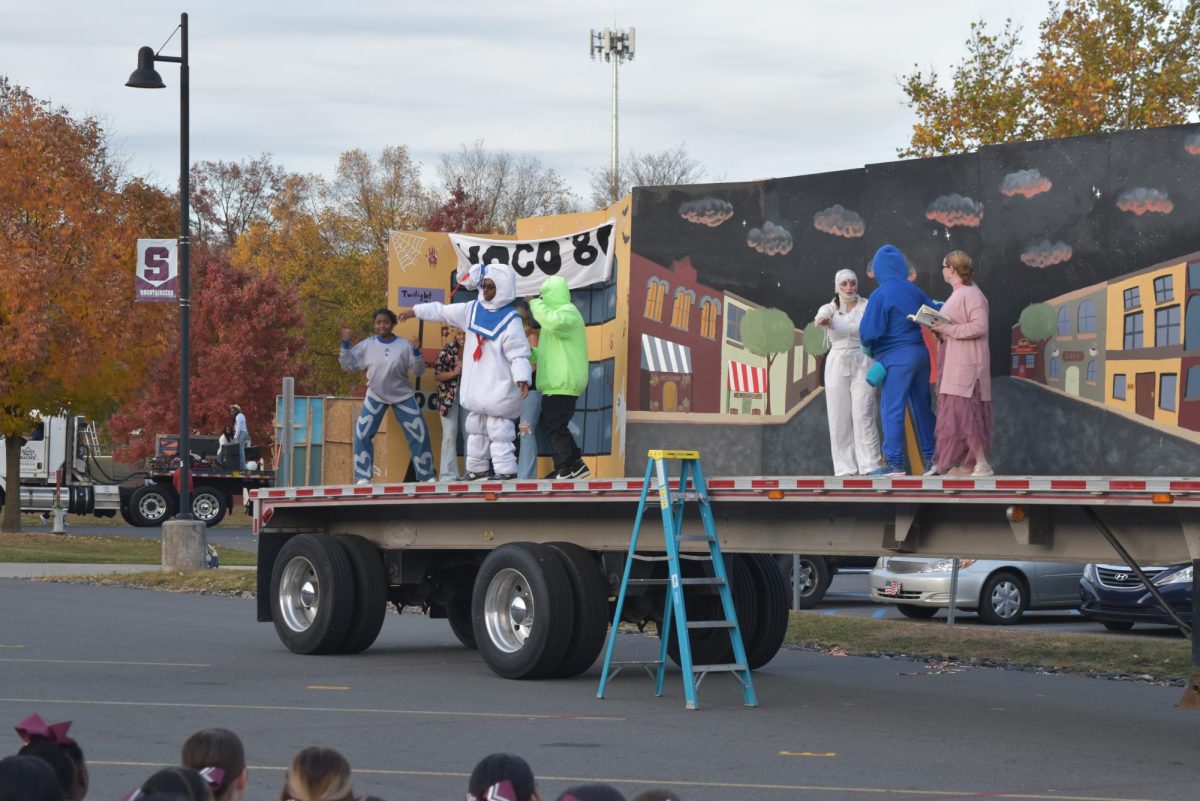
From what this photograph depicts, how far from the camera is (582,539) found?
42.9ft

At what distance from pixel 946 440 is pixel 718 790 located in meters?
3.93

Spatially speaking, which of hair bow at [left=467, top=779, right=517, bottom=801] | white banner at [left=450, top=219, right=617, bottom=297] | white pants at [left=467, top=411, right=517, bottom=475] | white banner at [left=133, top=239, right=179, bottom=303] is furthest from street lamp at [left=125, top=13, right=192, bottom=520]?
hair bow at [left=467, top=779, right=517, bottom=801]

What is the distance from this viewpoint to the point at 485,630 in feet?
42.9

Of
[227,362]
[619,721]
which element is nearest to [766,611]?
[619,721]

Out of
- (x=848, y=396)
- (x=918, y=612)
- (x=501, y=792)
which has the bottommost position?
(x=918, y=612)

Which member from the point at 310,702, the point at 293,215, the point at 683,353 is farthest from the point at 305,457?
the point at 293,215

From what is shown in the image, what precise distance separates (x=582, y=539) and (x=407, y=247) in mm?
4883

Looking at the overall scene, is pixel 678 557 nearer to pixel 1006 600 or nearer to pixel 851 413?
pixel 851 413

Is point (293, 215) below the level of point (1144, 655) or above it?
above

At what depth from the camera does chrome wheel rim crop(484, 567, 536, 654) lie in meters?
13.0

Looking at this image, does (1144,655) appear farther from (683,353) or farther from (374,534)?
(374,534)

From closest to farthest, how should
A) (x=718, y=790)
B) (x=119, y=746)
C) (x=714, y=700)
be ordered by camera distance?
(x=718, y=790), (x=119, y=746), (x=714, y=700)

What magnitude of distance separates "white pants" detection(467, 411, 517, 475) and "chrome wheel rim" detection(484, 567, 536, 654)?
1549 mm

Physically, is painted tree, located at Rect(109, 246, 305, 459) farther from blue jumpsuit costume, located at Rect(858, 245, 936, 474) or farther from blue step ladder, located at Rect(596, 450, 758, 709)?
blue jumpsuit costume, located at Rect(858, 245, 936, 474)
